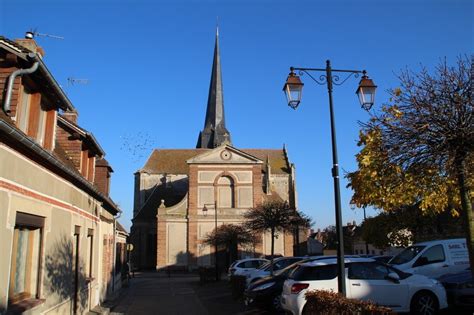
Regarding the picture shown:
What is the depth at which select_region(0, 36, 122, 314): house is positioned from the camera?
6.75m

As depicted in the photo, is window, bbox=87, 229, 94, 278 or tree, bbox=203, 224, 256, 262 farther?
tree, bbox=203, 224, 256, 262

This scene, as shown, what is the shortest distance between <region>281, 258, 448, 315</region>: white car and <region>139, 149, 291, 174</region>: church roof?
44327mm

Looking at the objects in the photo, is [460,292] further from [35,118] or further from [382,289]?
[35,118]

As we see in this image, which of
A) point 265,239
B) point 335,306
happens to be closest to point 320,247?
point 265,239

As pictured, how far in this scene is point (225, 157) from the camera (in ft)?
149

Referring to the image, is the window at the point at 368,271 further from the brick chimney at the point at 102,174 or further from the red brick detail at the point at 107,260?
the brick chimney at the point at 102,174

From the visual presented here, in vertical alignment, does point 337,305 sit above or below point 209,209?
below

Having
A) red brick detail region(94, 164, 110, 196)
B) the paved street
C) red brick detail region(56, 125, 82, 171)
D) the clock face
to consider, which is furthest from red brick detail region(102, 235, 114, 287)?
the clock face

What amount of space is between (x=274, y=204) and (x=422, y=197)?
2209 cm

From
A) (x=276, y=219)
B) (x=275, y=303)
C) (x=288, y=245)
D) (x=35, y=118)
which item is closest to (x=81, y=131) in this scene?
(x=35, y=118)

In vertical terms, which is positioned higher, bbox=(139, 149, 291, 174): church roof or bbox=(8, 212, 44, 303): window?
bbox=(139, 149, 291, 174): church roof

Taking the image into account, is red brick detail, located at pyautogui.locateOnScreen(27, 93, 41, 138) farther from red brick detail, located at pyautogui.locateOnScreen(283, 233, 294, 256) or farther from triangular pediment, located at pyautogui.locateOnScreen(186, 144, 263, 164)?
red brick detail, located at pyautogui.locateOnScreen(283, 233, 294, 256)

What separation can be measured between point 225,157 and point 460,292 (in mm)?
35080

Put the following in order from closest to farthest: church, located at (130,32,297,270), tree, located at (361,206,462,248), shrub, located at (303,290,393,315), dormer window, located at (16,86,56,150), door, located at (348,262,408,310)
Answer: shrub, located at (303,290,393,315), dormer window, located at (16,86,56,150), door, located at (348,262,408,310), tree, located at (361,206,462,248), church, located at (130,32,297,270)
